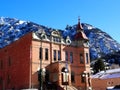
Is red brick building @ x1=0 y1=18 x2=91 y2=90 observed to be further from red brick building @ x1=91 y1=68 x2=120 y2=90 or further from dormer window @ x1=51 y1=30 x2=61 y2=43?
red brick building @ x1=91 y1=68 x2=120 y2=90

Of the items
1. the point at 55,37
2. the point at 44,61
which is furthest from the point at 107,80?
the point at 44,61

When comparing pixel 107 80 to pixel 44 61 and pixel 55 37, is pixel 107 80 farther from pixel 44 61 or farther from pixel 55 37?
pixel 44 61

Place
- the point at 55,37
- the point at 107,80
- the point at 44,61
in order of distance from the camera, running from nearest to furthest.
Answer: the point at 44,61 → the point at 55,37 → the point at 107,80

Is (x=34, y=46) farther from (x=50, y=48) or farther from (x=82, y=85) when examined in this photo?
(x=82, y=85)

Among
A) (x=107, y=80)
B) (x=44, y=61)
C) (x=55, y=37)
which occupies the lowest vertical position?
(x=107, y=80)

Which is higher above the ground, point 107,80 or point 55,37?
point 55,37

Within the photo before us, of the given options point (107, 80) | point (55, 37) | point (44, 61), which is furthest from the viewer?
point (107, 80)

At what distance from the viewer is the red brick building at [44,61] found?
47.4m

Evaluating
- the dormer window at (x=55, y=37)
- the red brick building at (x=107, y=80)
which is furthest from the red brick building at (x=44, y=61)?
the red brick building at (x=107, y=80)

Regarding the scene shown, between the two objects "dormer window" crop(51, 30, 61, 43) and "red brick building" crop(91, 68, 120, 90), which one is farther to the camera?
"red brick building" crop(91, 68, 120, 90)

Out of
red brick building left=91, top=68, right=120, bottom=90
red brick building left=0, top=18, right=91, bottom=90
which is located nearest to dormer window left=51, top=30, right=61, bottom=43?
red brick building left=0, top=18, right=91, bottom=90

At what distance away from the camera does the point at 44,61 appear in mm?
49156

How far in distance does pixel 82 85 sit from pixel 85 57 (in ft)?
20.4

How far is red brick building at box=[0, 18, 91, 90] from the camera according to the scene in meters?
47.4
